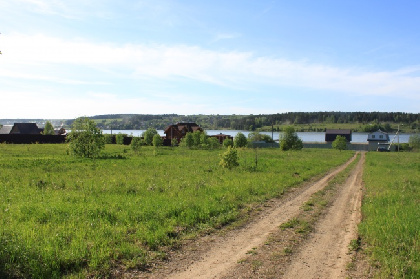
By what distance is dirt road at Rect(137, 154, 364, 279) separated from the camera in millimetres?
6051

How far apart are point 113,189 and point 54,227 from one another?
568 cm

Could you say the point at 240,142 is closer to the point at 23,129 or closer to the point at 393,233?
the point at 393,233

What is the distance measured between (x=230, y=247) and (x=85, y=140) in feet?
94.0

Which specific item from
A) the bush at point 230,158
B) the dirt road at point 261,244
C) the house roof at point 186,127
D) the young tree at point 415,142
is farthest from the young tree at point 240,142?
the young tree at point 415,142

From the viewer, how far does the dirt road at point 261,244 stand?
19.9 feet

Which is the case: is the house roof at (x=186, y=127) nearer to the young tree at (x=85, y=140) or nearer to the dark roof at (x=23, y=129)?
the dark roof at (x=23, y=129)

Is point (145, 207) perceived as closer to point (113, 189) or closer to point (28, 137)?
point (113, 189)

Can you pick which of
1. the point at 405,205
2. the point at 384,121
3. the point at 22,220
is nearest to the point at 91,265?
the point at 22,220

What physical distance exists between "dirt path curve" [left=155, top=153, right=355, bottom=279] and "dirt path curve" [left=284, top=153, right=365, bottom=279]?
3.70ft

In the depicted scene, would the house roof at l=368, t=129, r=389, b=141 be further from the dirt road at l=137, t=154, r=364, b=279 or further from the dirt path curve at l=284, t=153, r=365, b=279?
the dirt road at l=137, t=154, r=364, b=279

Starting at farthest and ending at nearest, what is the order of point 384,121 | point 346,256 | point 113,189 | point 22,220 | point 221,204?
point 384,121
point 113,189
point 221,204
point 22,220
point 346,256

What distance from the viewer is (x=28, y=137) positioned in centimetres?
5988

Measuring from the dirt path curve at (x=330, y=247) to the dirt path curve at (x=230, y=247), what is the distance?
1.13 m

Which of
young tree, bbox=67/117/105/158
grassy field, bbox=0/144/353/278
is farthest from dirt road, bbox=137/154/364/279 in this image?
young tree, bbox=67/117/105/158
